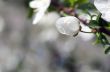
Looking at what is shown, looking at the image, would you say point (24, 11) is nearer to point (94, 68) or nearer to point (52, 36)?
point (52, 36)

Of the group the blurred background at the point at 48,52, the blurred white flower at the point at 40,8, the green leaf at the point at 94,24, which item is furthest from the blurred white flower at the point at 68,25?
the blurred background at the point at 48,52

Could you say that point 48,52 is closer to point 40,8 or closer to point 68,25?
point 40,8

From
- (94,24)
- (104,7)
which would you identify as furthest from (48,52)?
(104,7)

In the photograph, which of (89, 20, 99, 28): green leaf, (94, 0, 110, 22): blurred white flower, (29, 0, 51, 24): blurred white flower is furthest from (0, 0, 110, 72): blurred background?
(94, 0, 110, 22): blurred white flower

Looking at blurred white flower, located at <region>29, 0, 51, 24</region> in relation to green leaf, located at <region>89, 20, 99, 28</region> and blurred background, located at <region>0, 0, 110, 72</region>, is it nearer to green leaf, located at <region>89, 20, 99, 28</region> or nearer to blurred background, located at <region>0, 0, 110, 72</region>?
green leaf, located at <region>89, 20, 99, 28</region>

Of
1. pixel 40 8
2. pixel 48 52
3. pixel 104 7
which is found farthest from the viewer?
pixel 48 52

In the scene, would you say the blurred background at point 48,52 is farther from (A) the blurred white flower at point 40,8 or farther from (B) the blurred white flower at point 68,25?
(B) the blurred white flower at point 68,25
